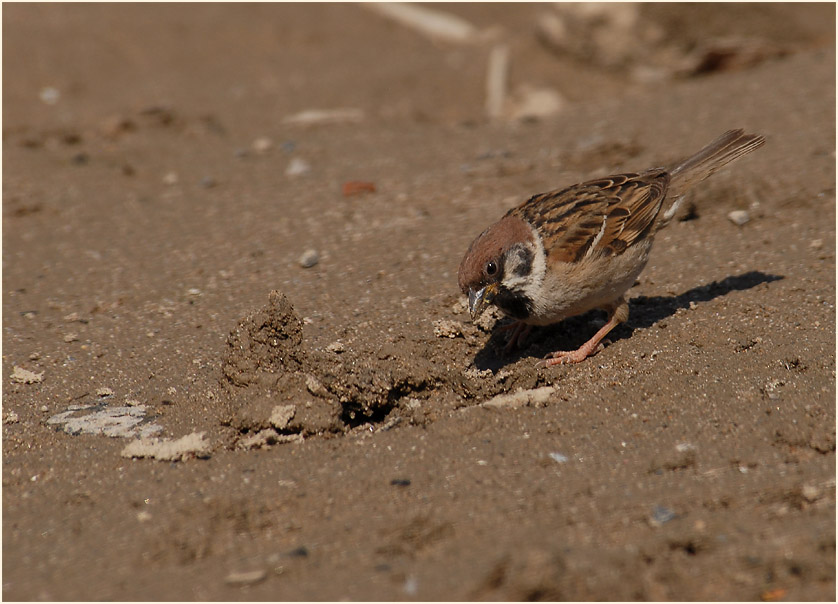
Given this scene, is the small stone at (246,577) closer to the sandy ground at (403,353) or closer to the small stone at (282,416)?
the sandy ground at (403,353)

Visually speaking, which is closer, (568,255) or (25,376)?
(568,255)

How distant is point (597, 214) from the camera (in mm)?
5102

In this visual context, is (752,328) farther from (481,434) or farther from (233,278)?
(233,278)

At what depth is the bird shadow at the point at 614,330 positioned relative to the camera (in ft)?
17.0

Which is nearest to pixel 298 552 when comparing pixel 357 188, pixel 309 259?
pixel 309 259

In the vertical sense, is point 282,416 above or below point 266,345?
below

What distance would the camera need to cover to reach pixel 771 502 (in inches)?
134

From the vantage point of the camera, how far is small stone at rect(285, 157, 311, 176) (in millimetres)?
8422

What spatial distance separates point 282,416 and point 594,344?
6.05 feet

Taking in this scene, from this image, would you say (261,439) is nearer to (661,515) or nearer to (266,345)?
(266,345)

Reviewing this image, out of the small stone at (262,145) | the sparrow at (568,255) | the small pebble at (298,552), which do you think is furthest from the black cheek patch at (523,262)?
the small stone at (262,145)

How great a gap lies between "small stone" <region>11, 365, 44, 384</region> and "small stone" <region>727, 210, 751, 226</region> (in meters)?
4.91

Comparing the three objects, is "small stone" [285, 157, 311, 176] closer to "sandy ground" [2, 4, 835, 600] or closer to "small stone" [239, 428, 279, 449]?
"sandy ground" [2, 4, 835, 600]

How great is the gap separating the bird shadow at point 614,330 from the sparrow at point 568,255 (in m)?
0.12
